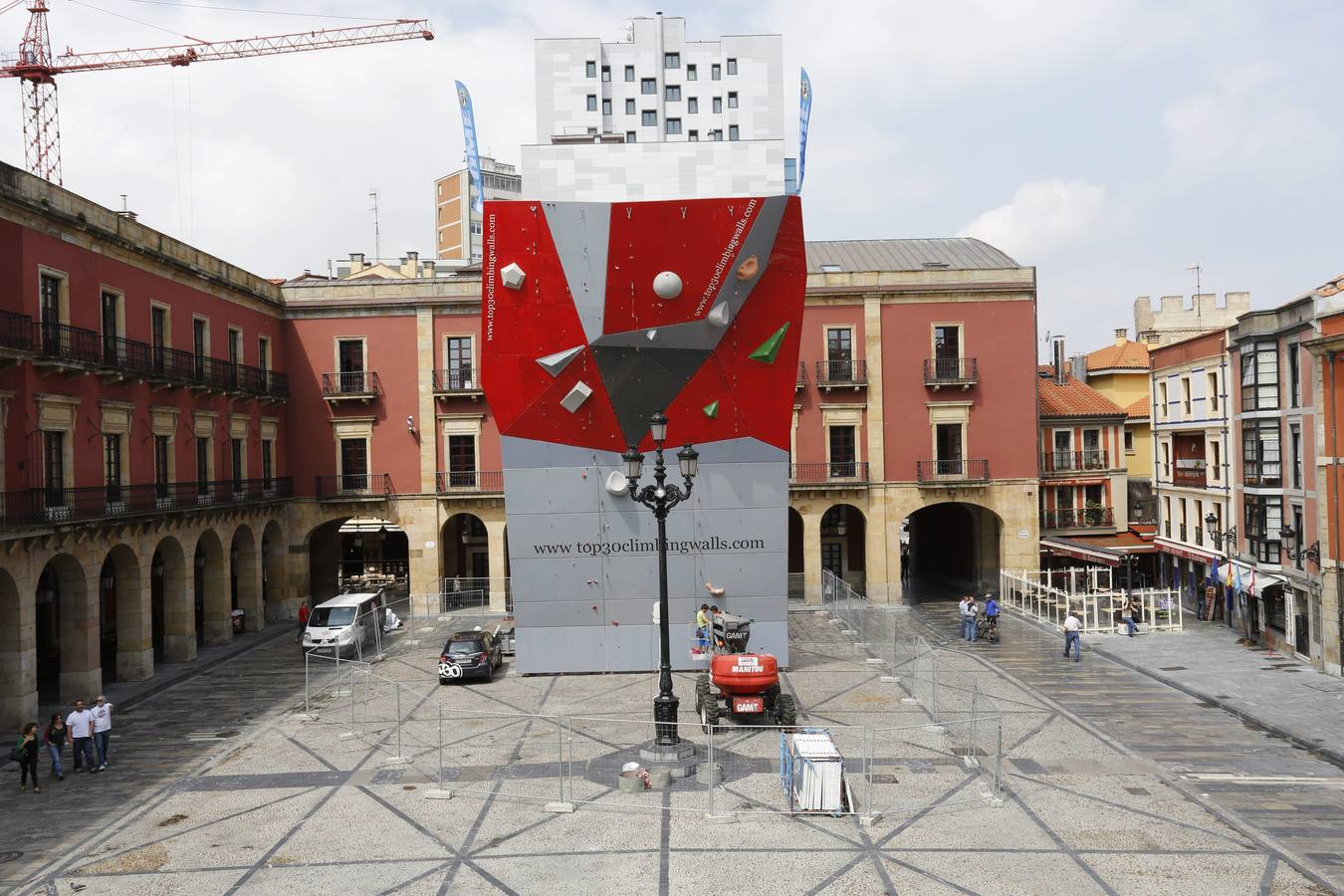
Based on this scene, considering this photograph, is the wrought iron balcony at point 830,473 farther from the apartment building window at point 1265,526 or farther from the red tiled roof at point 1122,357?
the red tiled roof at point 1122,357

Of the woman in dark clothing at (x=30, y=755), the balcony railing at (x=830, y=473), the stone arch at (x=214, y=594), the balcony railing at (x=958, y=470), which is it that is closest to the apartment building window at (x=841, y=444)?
the balcony railing at (x=830, y=473)

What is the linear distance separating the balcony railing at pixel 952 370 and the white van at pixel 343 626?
75.9 feet

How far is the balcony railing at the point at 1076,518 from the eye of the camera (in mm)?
45875

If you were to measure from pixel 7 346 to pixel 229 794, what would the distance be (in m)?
12.7

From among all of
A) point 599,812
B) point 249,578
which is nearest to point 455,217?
point 249,578

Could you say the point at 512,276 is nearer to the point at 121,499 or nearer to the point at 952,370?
the point at 121,499

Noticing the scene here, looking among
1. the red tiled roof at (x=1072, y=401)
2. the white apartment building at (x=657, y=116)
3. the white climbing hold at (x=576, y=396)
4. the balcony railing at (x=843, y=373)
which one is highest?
the white apartment building at (x=657, y=116)

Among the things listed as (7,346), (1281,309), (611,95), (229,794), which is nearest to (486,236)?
(7,346)

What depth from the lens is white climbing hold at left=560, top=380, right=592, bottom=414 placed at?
1017 inches

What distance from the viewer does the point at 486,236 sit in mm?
24641

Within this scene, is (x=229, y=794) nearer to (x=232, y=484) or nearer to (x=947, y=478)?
(x=232, y=484)

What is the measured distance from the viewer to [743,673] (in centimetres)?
2150

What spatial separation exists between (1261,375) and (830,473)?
15804 mm

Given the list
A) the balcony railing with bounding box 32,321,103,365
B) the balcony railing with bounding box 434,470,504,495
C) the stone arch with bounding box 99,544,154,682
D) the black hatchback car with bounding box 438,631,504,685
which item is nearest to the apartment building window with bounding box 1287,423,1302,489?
the black hatchback car with bounding box 438,631,504,685
